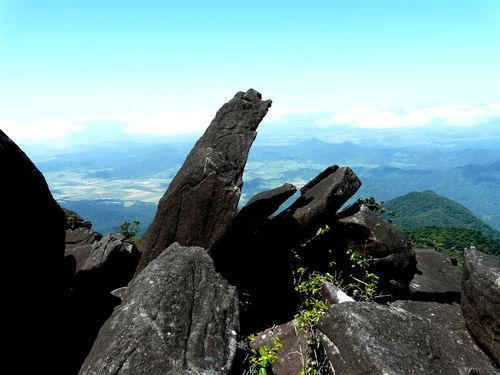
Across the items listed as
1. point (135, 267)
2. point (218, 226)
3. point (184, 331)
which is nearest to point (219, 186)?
point (218, 226)

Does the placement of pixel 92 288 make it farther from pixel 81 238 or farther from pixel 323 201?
pixel 323 201

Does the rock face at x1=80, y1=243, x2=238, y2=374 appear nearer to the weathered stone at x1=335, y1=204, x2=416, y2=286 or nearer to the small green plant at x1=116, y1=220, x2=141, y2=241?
the weathered stone at x1=335, y1=204, x2=416, y2=286

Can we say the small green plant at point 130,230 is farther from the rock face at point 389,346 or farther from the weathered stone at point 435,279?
the rock face at point 389,346

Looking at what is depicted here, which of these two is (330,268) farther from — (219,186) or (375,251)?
(219,186)

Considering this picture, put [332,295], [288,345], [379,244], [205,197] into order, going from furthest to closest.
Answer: [379,244] → [205,197] → [332,295] → [288,345]

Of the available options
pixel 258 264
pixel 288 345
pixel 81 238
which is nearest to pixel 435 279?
pixel 258 264

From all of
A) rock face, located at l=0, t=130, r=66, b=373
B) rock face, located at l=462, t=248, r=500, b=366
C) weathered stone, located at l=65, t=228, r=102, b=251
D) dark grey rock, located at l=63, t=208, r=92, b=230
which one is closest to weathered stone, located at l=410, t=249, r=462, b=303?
rock face, located at l=462, t=248, r=500, b=366

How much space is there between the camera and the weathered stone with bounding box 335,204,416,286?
49.7 feet

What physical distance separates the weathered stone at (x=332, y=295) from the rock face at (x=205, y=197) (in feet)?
12.2

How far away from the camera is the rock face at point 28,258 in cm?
862

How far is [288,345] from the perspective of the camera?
10.9 metres

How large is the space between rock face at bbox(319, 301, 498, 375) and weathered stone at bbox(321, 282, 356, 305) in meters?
2.00

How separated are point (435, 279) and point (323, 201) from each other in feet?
19.1

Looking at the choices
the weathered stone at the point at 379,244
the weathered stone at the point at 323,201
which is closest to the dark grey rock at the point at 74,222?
the weathered stone at the point at 323,201
